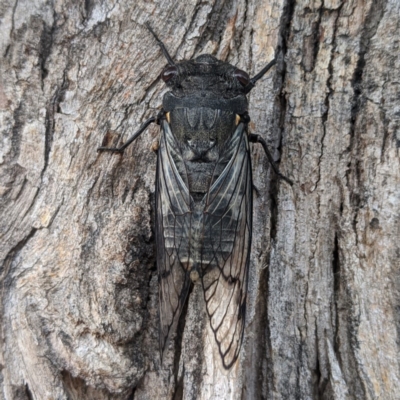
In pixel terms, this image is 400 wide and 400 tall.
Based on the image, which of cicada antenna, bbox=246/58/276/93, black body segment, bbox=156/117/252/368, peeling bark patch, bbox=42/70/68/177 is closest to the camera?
black body segment, bbox=156/117/252/368

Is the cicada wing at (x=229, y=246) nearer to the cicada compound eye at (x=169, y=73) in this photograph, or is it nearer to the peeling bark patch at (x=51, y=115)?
the cicada compound eye at (x=169, y=73)

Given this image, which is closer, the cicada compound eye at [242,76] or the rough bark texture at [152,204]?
the rough bark texture at [152,204]

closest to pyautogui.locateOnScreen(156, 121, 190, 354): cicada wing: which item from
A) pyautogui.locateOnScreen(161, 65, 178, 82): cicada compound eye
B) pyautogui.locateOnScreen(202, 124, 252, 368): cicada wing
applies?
pyautogui.locateOnScreen(202, 124, 252, 368): cicada wing

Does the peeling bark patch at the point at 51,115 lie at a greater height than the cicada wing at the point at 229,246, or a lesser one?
greater

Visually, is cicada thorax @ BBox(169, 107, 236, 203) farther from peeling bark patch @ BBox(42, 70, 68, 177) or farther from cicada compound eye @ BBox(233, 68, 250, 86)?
peeling bark patch @ BBox(42, 70, 68, 177)

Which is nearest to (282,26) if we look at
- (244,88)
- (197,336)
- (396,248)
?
(244,88)

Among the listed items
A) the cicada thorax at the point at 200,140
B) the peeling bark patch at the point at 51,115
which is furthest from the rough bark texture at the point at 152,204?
the cicada thorax at the point at 200,140

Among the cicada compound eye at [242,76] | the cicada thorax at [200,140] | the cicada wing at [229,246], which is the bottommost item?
the cicada wing at [229,246]
